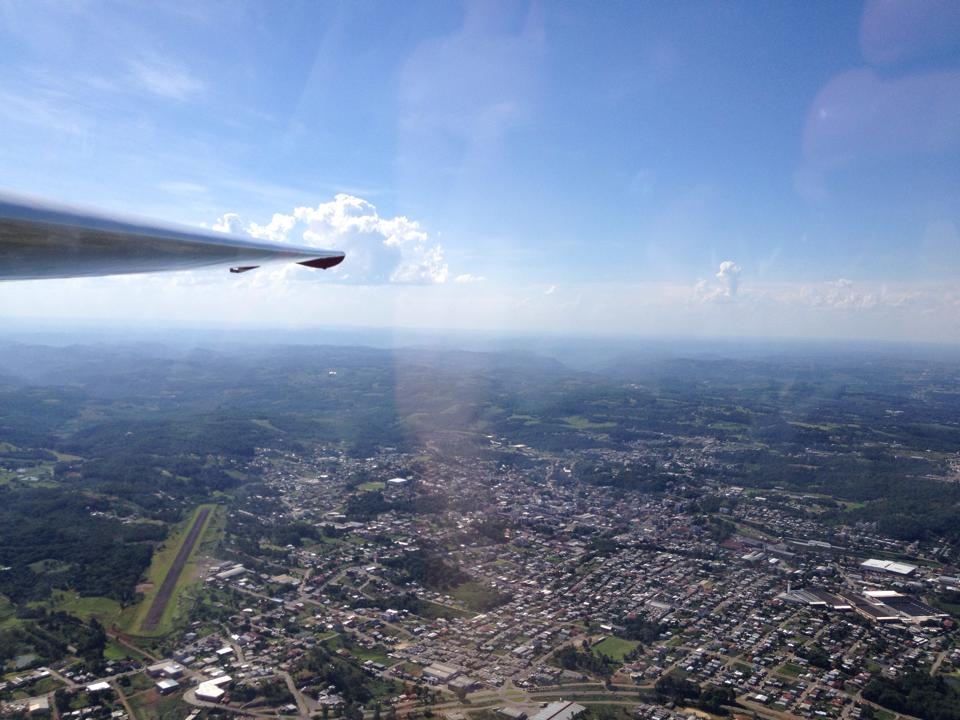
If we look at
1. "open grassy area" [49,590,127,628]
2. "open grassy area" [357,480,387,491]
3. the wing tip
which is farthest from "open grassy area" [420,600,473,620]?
the wing tip

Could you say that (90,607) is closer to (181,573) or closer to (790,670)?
(181,573)

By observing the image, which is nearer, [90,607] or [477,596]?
[90,607]

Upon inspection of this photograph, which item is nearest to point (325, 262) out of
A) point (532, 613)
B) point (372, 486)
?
point (532, 613)

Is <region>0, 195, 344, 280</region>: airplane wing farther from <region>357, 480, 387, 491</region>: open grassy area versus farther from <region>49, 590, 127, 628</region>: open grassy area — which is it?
<region>357, 480, 387, 491</region>: open grassy area

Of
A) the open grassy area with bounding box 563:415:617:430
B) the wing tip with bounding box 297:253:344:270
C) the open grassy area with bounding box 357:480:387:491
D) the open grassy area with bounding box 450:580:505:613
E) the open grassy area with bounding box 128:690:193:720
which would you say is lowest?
→ the open grassy area with bounding box 357:480:387:491

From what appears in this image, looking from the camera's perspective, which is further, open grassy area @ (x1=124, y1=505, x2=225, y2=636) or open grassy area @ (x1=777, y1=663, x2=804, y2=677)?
open grassy area @ (x1=124, y1=505, x2=225, y2=636)

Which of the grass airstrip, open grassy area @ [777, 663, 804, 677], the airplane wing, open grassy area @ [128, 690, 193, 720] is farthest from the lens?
the grass airstrip

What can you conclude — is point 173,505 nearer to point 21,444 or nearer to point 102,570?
point 102,570
